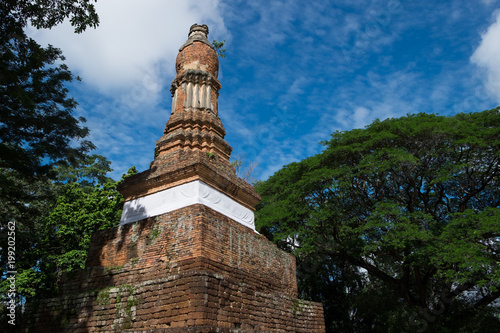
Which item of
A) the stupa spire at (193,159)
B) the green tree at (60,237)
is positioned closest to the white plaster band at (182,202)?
the stupa spire at (193,159)

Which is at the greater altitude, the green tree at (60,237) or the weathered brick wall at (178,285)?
the green tree at (60,237)

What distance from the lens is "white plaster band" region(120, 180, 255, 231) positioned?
7.26 m

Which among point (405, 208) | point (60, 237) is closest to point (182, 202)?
point (60, 237)

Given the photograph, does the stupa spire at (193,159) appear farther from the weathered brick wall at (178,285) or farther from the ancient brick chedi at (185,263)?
the weathered brick wall at (178,285)

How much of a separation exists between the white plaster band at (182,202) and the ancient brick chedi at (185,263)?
0.08ft

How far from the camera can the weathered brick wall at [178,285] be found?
18.1 ft

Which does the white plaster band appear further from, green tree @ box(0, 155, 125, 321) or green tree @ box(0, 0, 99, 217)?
green tree @ box(0, 155, 125, 321)

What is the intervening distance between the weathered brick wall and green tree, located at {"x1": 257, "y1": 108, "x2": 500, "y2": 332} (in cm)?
611

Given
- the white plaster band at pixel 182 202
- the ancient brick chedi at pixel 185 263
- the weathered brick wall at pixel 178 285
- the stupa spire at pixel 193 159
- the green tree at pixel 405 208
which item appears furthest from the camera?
the green tree at pixel 405 208

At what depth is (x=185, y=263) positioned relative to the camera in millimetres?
6035

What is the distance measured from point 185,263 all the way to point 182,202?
61.5 inches

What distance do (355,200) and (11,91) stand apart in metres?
12.6

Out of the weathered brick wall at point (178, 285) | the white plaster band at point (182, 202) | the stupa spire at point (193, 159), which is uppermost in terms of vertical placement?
the stupa spire at point (193, 159)

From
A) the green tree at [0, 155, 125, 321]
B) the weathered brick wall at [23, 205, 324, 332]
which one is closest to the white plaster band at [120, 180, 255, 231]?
the weathered brick wall at [23, 205, 324, 332]
